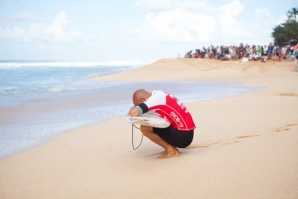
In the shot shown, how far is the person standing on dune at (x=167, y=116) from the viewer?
4.01m

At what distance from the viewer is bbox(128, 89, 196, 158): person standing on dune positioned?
401 cm

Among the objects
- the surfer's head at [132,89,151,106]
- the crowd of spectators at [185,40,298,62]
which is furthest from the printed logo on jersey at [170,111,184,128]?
the crowd of spectators at [185,40,298,62]

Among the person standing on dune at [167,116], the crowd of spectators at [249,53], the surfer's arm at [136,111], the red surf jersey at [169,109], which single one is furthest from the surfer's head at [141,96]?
the crowd of spectators at [249,53]

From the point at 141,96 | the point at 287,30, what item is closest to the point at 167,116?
the point at 141,96

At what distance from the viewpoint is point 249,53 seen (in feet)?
93.8

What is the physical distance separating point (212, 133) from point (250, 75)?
16452mm

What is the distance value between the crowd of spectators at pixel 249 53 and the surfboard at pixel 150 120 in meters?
22.5

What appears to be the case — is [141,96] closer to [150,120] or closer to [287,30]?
[150,120]

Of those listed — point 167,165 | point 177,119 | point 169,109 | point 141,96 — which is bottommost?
point 167,165

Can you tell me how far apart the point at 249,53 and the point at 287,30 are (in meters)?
22.0

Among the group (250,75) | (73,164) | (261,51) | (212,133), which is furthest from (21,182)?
(261,51)

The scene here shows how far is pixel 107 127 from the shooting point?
270 inches

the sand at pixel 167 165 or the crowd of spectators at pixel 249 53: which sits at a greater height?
the crowd of spectators at pixel 249 53

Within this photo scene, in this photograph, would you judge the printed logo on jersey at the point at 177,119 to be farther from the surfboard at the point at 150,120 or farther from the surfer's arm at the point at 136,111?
the surfer's arm at the point at 136,111
